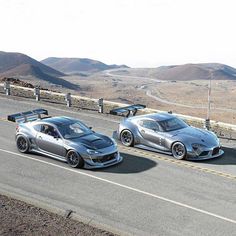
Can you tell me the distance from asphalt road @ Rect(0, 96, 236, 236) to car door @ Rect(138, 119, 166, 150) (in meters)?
0.45

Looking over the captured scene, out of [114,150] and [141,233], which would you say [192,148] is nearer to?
[114,150]

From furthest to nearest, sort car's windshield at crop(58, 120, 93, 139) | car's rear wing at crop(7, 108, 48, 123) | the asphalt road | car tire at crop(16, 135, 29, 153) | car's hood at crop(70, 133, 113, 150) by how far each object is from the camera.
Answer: car's rear wing at crop(7, 108, 48, 123), car tire at crop(16, 135, 29, 153), car's windshield at crop(58, 120, 93, 139), car's hood at crop(70, 133, 113, 150), the asphalt road

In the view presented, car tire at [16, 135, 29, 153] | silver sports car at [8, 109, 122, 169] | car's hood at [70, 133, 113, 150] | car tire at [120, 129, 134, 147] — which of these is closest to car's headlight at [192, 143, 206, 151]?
silver sports car at [8, 109, 122, 169]

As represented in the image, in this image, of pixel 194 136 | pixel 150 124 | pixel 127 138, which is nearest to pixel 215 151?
pixel 194 136

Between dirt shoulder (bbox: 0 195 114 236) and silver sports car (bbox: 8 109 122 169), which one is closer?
dirt shoulder (bbox: 0 195 114 236)

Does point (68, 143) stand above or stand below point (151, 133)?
below

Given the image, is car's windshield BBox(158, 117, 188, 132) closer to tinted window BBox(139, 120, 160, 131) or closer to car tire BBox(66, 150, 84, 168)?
tinted window BBox(139, 120, 160, 131)

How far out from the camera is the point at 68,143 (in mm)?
16688

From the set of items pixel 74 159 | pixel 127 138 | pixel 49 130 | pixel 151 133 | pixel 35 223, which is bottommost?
pixel 35 223

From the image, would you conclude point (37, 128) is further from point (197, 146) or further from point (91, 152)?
point (197, 146)

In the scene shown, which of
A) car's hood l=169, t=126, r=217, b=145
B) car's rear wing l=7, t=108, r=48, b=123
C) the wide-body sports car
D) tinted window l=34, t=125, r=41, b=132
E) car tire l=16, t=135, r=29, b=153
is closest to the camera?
the wide-body sports car

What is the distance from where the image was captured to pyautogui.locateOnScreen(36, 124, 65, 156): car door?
17.0m

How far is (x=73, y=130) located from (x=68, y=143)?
85 centimetres

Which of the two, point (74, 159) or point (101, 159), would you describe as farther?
point (74, 159)
